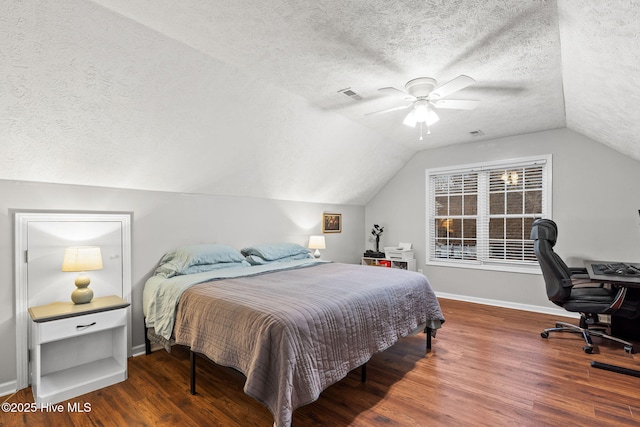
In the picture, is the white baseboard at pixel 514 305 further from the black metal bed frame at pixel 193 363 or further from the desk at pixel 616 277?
the black metal bed frame at pixel 193 363

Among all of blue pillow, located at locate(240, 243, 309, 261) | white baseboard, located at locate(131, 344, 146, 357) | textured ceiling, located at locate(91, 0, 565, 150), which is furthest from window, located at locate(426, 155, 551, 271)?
white baseboard, located at locate(131, 344, 146, 357)

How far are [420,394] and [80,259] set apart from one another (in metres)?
2.86

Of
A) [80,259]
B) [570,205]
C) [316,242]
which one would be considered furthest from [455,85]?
[80,259]

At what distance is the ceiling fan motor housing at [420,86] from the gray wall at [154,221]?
2.49 m

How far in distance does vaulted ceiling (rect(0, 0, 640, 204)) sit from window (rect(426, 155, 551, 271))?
3.23 ft

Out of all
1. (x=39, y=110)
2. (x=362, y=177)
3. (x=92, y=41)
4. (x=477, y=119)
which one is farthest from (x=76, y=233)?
(x=477, y=119)

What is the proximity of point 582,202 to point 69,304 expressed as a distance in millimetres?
5817

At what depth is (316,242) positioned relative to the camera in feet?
16.6

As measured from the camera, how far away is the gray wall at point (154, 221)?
8.21 feet

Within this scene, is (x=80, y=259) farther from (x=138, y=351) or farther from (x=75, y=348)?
(x=138, y=351)

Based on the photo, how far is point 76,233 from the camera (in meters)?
2.83

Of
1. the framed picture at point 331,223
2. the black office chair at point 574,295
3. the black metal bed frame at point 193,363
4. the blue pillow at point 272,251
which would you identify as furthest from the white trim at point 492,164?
the black metal bed frame at point 193,363

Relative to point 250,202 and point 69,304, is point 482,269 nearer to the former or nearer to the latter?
point 250,202

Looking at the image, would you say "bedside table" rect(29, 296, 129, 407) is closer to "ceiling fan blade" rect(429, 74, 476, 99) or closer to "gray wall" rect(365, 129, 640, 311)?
"ceiling fan blade" rect(429, 74, 476, 99)
